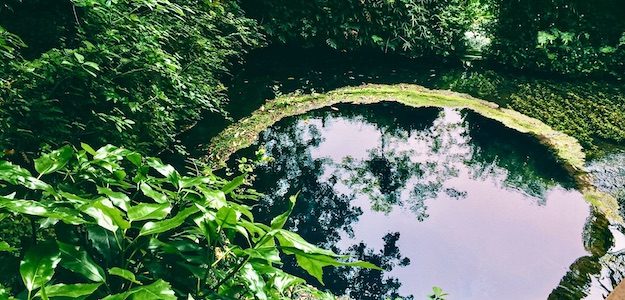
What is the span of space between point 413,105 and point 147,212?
20.0 ft


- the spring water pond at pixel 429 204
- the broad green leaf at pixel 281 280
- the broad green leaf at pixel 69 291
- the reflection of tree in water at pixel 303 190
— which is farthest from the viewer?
the reflection of tree in water at pixel 303 190

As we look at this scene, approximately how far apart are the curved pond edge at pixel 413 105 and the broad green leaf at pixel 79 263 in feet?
12.5

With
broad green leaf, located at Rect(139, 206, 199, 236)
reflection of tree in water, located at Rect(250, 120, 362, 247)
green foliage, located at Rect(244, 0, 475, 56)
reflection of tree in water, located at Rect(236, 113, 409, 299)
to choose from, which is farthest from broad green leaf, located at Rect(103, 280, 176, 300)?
green foliage, located at Rect(244, 0, 475, 56)

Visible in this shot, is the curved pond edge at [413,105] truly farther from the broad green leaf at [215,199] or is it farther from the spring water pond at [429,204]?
the broad green leaf at [215,199]

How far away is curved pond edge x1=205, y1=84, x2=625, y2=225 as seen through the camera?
4966 mm

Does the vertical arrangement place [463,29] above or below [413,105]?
above

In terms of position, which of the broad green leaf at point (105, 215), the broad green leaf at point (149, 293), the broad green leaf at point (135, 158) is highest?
the broad green leaf at point (135, 158)

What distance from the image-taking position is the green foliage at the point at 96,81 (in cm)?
284

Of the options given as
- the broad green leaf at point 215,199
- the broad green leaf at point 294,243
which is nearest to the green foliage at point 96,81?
the broad green leaf at point 215,199

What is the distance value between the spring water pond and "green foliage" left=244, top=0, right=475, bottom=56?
85.1 inches

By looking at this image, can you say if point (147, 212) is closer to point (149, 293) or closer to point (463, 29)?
point (149, 293)

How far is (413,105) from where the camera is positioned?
6.84 metres

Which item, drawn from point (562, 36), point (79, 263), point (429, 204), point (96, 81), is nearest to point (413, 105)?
point (429, 204)

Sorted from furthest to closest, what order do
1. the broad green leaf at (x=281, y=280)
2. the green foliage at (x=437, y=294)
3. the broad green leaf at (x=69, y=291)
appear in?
the green foliage at (x=437, y=294) → the broad green leaf at (x=281, y=280) → the broad green leaf at (x=69, y=291)
